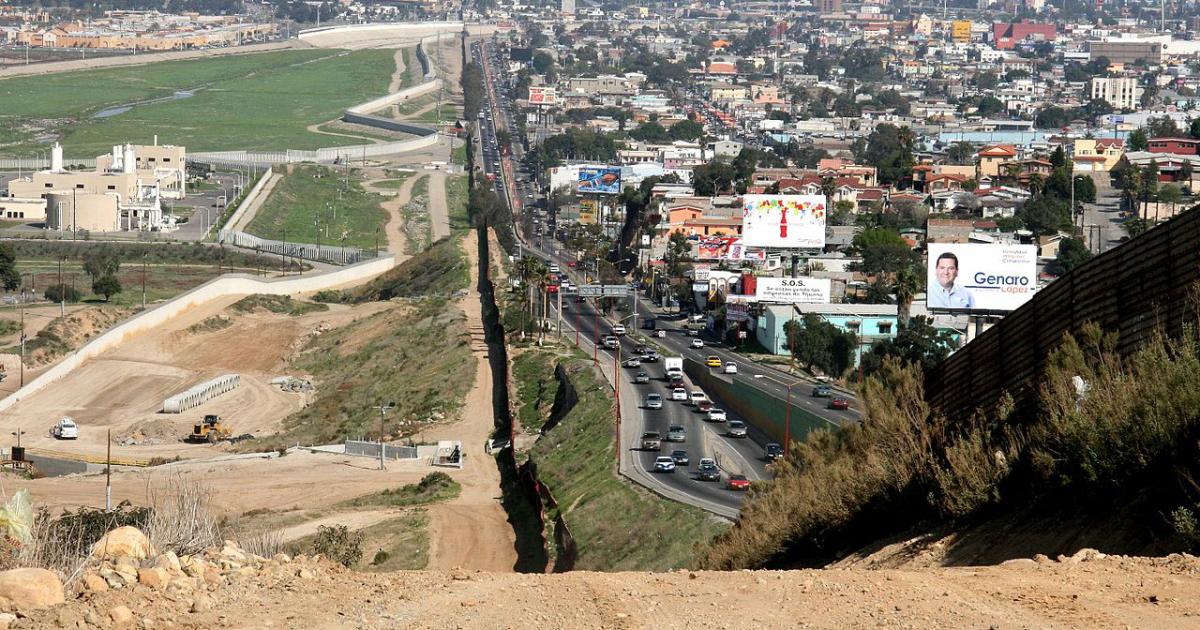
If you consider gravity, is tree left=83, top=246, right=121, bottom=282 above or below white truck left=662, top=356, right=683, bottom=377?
below

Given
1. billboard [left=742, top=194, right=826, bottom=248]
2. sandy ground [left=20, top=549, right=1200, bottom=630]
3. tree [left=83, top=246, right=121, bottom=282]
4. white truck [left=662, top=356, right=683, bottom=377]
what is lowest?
tree [left=83, top=246, right=121, bottom=282]

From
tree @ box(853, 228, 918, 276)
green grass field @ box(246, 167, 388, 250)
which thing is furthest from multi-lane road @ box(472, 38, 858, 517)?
green grass field @ box(246, 167, 388, 250)

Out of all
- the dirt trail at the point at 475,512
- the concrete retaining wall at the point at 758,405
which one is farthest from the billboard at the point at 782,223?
the dirt trail at the point at 475,512

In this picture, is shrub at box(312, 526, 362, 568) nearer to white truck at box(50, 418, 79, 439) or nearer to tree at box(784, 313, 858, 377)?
white truck at box(50, 418, 79, 439)

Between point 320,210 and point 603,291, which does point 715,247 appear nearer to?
point 603,291

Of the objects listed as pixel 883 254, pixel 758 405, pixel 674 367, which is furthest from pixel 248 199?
pixel 758 405
